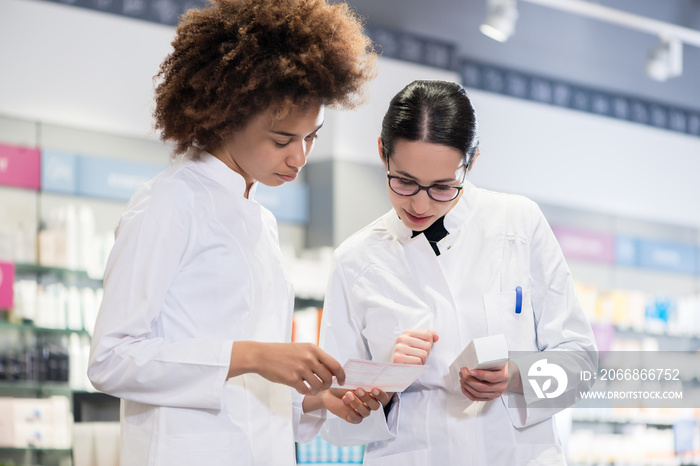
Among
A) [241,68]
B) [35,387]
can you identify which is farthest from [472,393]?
[35,387]

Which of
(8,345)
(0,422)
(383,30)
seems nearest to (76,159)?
(8,345)

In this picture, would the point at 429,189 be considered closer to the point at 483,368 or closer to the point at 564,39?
the point at 483,368

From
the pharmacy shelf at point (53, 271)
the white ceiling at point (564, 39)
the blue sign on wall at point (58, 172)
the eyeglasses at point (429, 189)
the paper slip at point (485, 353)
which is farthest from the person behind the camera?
the white ceiling at point (564, 39)

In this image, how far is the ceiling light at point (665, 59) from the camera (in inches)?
265

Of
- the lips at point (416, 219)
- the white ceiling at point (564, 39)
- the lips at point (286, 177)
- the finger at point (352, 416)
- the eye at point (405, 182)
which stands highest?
the white ceiling at point (564, 39)

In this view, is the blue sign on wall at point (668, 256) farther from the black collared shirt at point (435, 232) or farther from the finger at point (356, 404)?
the finger at point (356, 404)

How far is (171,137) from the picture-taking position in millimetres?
1865

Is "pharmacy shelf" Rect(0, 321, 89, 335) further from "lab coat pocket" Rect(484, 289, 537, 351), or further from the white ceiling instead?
"lab coat pocket" Rect(484, 289, 537, 351)

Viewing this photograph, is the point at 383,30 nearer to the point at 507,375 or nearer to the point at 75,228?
the point at 75,228

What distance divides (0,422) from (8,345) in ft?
1.40

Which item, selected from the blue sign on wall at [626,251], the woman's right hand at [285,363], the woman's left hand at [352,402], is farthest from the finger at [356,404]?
the blue sign on wall at [626,251]

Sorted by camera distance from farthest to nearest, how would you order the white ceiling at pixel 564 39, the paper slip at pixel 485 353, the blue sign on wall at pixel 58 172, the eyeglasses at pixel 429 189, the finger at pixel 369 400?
the white ceiling at pixel 564 39
the blue sign on wall at pixel 58 172
the eyeglasses at pixel 429 189
the finger at pixel 369 400
the paper slip at pixel 485 353

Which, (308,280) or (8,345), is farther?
(308,280)

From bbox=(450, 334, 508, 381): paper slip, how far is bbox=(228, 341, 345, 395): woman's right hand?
0.97 feet
